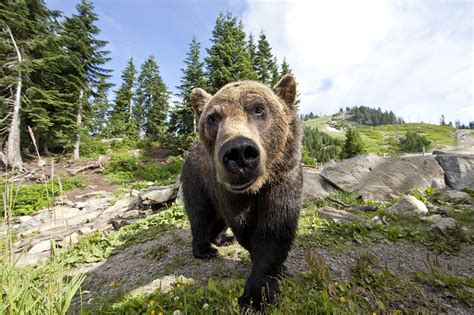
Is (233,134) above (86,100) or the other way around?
the other way around

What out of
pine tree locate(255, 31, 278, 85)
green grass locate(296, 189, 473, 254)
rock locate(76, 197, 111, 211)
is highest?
pine tree locate(255, 31, 278, 85)

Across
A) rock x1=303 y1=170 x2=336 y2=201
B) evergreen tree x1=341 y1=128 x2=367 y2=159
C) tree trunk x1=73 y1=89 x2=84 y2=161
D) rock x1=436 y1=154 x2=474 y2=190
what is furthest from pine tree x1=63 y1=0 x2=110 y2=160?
evergreen tree x1=341 y1=128 x2=367 y2=159

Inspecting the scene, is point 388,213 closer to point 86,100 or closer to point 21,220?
point 21,220

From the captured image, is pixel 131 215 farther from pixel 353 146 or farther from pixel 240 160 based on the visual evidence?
pixel 353 146

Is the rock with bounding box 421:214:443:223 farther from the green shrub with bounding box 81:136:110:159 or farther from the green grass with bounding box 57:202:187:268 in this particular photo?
the green shrub with bounding box 81:136:110:159

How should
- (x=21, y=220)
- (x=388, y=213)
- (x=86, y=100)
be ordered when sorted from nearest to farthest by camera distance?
(x=388, y=213)
(x=21, y=220)
(x=86, y=100)

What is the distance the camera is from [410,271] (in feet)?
11.2

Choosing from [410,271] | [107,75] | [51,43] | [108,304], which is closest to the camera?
[108,304]

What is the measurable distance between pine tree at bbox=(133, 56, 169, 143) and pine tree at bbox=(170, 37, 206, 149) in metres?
12.3

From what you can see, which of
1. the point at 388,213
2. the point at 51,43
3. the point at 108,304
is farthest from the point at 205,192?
the point at 51,43

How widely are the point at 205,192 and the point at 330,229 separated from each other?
2.68 metres

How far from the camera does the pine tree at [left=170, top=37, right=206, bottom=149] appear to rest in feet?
70.4

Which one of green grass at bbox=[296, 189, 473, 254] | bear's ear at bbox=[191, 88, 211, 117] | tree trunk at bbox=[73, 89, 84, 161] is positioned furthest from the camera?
tree trunk at bbox=[73, 89, 84, 161]

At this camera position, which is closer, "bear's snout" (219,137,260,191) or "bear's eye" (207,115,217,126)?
"bear's snout" (219,137,260,191)
